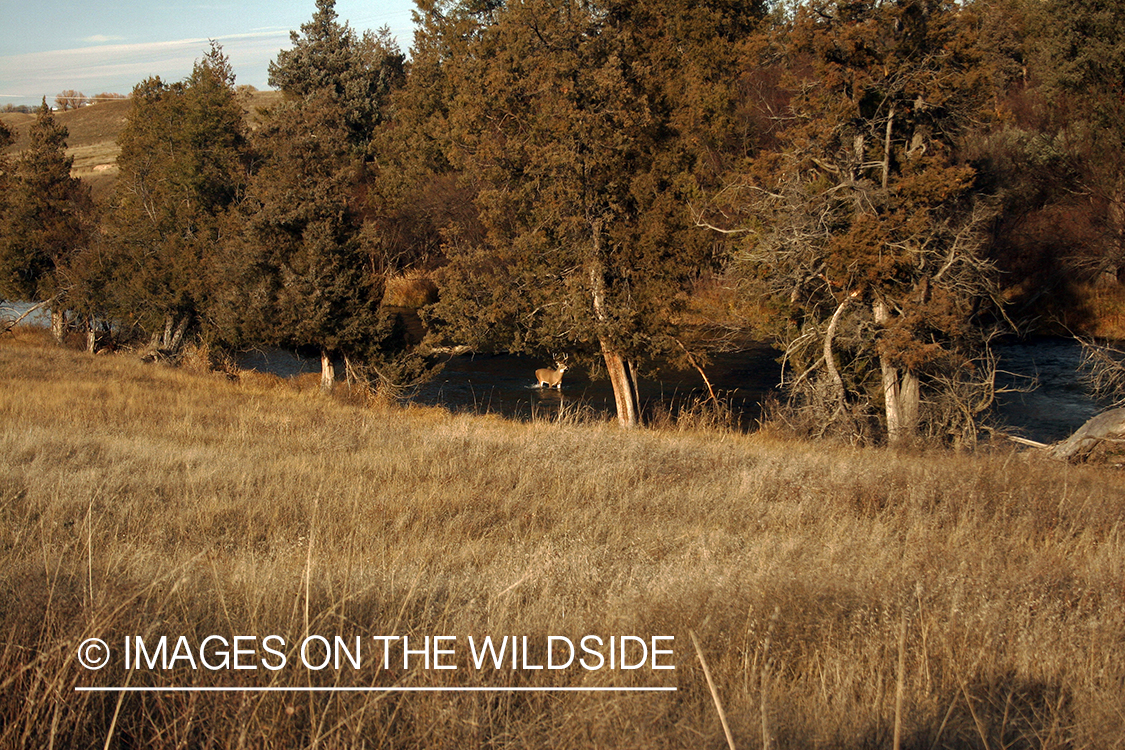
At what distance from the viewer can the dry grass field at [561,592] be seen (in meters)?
2.80

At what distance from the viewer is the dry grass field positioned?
9.18 ft

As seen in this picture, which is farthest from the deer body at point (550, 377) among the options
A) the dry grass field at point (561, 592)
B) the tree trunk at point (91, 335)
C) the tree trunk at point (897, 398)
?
the tree trunk at point (91, 335)

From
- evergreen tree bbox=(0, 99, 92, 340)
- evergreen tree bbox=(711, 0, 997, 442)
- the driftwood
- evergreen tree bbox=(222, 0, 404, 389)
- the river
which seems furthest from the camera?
evergreen tree bbox=(0, 99, 92, 340)

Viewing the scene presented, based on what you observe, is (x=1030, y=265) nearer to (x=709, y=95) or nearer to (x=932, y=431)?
(x=709, y=95)

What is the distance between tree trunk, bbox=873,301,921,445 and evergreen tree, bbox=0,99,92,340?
26354 millimetres

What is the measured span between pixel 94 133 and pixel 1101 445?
117350 mm

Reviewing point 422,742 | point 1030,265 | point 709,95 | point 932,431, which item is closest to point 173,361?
point 709,95

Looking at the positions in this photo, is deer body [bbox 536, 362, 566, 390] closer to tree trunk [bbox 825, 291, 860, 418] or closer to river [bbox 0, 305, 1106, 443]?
river [bbox 0, 305, 1106, 443]

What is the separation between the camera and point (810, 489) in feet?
24.5

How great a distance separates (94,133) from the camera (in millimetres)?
101562

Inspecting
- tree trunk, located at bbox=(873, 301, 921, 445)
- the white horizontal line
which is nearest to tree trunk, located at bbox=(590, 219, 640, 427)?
tree trunk, located at bbox=(873, 301, 921, 445)

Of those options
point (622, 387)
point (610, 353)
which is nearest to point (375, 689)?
point (610, 353)

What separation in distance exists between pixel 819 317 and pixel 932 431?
10.3 ft

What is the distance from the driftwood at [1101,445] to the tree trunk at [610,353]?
7.78 metres
